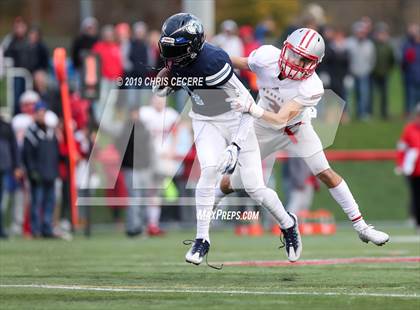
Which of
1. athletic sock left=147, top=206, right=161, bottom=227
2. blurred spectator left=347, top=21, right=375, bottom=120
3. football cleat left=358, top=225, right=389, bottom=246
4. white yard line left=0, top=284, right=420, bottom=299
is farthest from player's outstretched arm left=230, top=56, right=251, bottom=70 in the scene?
blurred spectator left=347, top=21, right=375, bottom=120

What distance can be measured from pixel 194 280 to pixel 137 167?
328 inches

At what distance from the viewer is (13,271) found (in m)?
10.5

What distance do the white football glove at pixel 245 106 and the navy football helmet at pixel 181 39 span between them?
0.56 m

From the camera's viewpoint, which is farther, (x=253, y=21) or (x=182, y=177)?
(x=253, y=21)

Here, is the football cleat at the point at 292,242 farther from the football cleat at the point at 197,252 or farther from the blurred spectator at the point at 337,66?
the blurred spectator at the point at 337,66

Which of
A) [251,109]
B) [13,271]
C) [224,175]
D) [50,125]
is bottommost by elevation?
[50,125]

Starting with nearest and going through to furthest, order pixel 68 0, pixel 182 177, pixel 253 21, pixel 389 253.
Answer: pixel 389 253, pixel 182 177, pixel 68 0, pixel 253 21

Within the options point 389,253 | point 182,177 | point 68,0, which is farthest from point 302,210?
point 68,0

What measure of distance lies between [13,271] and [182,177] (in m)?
9.66

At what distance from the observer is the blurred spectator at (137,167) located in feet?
57.5

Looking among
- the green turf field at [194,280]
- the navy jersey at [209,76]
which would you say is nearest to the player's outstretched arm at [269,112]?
the navy jersey at [209,76]

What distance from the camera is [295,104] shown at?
33.4 feet

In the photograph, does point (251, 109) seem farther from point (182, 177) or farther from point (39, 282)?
point (182, 177)

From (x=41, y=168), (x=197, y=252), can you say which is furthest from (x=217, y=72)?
(x=41, y=168)
